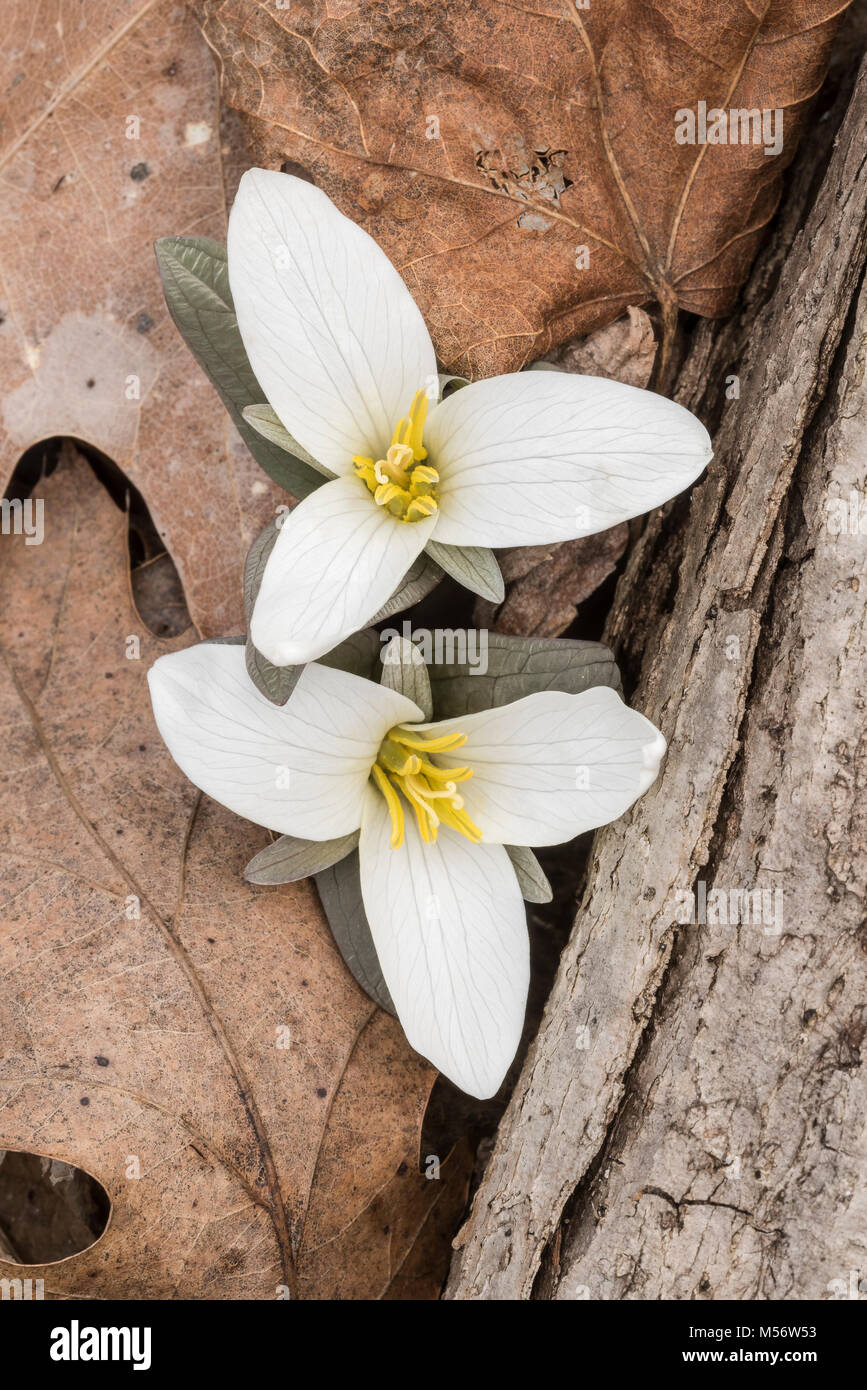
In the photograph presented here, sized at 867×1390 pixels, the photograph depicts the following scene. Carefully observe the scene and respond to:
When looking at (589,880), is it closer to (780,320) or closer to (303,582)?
(303,582)

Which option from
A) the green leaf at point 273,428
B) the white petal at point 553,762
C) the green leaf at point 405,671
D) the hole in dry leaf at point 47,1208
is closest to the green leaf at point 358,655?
the green leaf at point 405,671

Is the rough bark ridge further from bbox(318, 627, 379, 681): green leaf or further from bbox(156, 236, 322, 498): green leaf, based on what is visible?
bbox(156, 236, 322, 498): green leaf

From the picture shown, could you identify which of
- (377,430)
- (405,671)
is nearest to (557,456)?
(377,430)

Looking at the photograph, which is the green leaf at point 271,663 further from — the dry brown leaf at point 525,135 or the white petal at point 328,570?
the dry brown leaf at point 525,135

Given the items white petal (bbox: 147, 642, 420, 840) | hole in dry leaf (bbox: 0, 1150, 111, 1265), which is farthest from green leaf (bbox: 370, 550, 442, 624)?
hole in dry leaf (bbox: 0, 1150, 111, 1265)

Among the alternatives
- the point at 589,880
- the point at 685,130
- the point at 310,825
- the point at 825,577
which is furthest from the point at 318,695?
the point at 685,130

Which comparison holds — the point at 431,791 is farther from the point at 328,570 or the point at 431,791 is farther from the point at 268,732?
the point at 328,570

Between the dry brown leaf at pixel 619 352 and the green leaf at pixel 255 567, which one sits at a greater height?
the dry brown leaf at pixel 619 352
